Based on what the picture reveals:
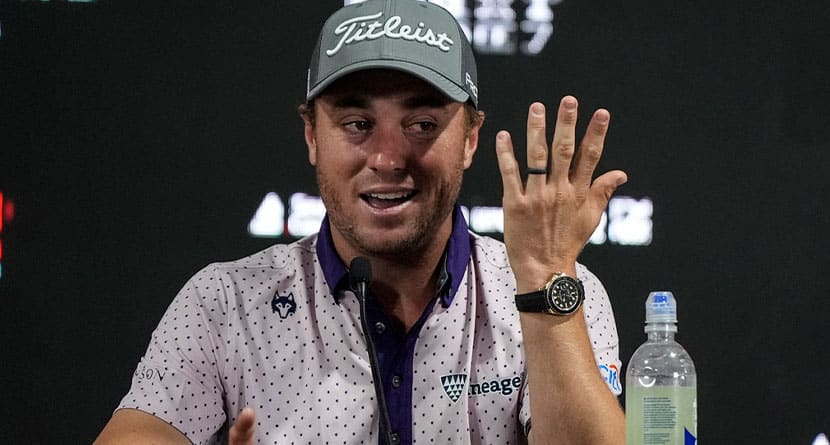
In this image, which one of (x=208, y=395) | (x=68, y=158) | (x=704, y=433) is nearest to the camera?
(x=208, y=395)

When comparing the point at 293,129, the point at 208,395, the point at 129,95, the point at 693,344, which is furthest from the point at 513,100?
the point at 208,395

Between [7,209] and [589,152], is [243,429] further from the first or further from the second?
[7,209]

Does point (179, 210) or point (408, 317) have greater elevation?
point (179, 210)

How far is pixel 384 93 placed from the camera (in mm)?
1902

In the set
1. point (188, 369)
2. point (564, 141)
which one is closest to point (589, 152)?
point (564, 141)

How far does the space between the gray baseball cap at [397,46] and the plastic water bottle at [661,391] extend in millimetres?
595

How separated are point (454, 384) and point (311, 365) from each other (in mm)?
248

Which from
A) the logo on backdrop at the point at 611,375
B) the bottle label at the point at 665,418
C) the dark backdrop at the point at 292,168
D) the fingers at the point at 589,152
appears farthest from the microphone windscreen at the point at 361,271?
the dark backdrop at the point at 292,168

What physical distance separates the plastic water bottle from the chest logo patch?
45 centimetres

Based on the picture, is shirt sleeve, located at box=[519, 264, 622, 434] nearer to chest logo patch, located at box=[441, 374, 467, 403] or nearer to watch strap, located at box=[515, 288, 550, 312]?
chest logo patch, located at box=[441, 374, 467, 403]

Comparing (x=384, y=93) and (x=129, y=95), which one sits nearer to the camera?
(x=384, y=93)

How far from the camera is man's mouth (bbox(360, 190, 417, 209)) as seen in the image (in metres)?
1.88

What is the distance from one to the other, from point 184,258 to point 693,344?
1239 millimetres

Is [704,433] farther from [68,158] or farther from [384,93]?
[68,158]
